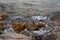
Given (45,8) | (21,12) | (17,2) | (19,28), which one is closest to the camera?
(19,28)

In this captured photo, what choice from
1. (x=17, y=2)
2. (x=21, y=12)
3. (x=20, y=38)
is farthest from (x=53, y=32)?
(x=17, y=2)

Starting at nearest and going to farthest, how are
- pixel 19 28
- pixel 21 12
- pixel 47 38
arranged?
pixel 47 38 < pixel 19 28 < pixel 21 12

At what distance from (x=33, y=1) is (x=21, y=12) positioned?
5.63 ft

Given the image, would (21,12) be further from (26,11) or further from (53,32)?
(53,32)

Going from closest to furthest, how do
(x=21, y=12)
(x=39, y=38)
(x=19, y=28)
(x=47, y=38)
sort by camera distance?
1. (x=47, y=38)
2. (x=39, y=38)
3. (x=19, y=28)
4. (x=21, y=12)

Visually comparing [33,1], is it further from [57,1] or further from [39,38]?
[39,38]

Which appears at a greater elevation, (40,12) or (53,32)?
(40,12)

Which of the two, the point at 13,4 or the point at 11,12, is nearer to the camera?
the point at 11,12

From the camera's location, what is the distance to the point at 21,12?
7457 millimetres

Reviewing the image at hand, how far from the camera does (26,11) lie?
764 cm

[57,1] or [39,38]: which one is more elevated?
[57,1]

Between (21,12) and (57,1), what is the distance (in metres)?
2.23

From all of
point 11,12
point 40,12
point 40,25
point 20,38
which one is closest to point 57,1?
point 40,12

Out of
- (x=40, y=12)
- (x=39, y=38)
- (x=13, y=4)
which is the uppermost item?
(x=13, y=4)
